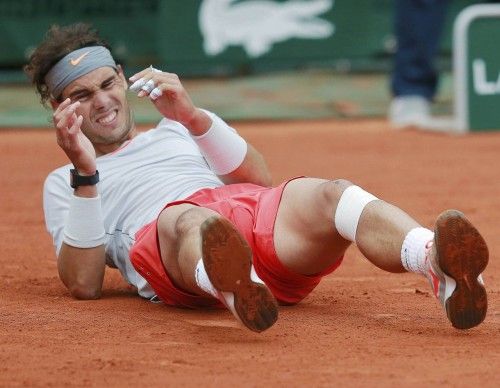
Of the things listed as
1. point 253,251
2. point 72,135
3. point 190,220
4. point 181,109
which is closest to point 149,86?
point 181,109

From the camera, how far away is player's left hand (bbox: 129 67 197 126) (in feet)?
14.4

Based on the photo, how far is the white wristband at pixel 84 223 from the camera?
4.44 m

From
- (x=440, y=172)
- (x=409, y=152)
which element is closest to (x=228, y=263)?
(x=440, y=172)

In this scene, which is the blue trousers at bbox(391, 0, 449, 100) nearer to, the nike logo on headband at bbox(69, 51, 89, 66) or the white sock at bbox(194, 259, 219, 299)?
the nike logo on headband at bbox(69, 51, 89, 66)

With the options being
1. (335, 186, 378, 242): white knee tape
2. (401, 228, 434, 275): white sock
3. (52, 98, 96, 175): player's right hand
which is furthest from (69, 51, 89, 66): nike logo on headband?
(401, 228, 434, 275): white sock

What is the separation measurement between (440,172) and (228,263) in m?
4.92

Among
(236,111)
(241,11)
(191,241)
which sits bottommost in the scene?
(236,111)

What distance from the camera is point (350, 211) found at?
393 cm

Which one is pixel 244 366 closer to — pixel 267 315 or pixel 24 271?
pixel 267 315

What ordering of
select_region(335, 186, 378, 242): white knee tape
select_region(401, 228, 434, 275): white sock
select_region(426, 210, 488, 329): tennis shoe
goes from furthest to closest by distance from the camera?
select_region(335, 186, 378, 242): white knee tape, select_region(401, 228, 434, 275): white sock, select_region(426, 210, 488, 329): tennis shoe

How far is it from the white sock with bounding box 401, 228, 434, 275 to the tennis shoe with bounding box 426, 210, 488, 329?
2.1 inches

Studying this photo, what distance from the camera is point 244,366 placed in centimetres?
355

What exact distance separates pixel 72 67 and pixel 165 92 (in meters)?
0.50

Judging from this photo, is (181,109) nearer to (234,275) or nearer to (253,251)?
(253,251)
